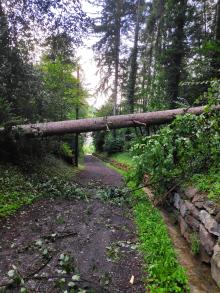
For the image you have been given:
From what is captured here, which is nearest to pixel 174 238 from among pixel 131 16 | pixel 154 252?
pixel 154 252

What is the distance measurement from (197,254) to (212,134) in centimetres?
221

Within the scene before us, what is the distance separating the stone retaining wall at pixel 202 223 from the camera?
3.47m

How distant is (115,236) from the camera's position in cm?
464

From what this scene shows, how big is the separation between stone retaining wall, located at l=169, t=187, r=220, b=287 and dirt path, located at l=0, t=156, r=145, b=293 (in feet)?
3.00

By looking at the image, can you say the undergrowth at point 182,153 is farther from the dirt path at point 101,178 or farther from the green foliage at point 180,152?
the dirt path at point 101,178

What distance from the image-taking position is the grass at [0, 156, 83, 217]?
5.66m

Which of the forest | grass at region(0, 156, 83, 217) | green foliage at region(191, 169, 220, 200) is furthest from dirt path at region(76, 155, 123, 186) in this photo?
green foliage at region(191, 169, 220, 200)

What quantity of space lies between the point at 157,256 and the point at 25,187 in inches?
162

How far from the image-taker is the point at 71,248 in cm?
405

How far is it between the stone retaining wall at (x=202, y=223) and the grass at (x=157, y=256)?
1.22 feet

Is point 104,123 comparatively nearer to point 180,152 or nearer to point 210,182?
point 180,152

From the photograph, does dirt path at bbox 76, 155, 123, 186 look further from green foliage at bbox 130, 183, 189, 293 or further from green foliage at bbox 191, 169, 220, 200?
green foliage at bbox 191, 169, 220, 200

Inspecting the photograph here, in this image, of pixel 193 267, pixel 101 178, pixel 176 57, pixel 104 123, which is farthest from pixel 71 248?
pixel 176 57

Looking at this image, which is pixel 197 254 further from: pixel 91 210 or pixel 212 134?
pixel 91 210
